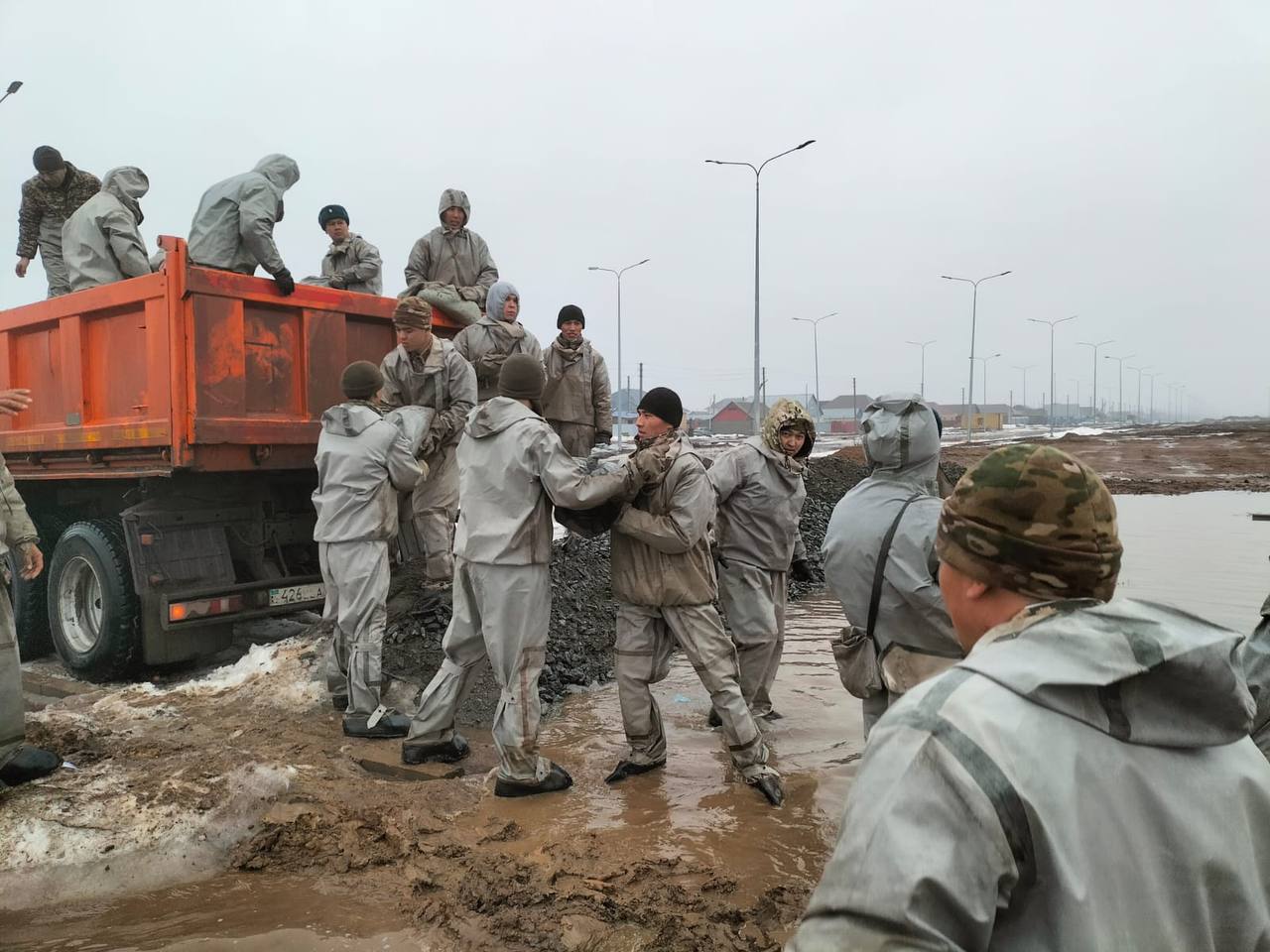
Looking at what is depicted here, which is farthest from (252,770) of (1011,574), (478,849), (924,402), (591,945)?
(1011,574)

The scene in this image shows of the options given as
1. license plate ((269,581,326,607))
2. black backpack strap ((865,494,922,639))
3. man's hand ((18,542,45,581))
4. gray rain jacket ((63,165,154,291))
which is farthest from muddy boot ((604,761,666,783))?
gray rain jacket ((63,165,154,291))

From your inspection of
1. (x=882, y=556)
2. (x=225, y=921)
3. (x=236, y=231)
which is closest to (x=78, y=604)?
(x=236, y=231)

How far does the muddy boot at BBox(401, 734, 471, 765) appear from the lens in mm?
4496

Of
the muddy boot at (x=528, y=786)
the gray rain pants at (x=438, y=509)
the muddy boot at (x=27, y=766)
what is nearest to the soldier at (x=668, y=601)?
the muddy boot at (x=528, y=786)

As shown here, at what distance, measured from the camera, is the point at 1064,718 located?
1.04 metres

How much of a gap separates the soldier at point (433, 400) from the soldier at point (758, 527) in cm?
200

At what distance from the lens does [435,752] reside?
4555 millimetres

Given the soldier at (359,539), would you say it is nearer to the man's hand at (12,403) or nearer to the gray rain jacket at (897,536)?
the man's hand at (12,403)

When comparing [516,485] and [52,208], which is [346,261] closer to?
[52,208]

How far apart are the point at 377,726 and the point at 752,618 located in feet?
6.94

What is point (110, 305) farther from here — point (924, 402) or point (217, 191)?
point (924, 402)

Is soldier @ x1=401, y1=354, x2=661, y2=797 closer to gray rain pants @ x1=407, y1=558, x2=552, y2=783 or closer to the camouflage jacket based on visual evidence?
gray rain pants @ x1=407, y1=558, x2=552, y2=783

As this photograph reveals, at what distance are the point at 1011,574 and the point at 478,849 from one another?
9.27 ft

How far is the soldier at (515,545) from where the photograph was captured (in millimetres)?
4051
